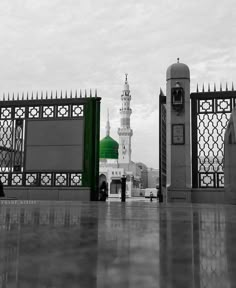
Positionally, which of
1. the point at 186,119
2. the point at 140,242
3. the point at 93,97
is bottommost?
the point at 140,242

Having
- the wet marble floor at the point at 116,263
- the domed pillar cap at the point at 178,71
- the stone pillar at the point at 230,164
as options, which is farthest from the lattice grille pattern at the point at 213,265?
the domed pillar cap at the point at 178,71

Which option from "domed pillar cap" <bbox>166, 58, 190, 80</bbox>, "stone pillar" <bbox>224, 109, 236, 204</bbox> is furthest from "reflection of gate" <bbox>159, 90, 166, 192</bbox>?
"stone pillar" <bbox>224, 109, 236, 204</bbox>

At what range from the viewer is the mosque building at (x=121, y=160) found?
42156mm

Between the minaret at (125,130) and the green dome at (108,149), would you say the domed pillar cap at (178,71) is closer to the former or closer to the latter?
the green dome at (108,149)

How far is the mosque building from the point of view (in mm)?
42156

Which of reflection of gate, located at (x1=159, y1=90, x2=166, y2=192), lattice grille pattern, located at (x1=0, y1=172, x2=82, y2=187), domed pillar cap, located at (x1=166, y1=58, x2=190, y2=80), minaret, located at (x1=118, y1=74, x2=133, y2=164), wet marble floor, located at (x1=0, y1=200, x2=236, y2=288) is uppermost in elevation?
minaret, located at (x1=118, y1=74, x2=133, y2=164)

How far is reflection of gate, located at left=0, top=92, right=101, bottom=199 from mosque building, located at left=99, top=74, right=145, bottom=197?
26.4m

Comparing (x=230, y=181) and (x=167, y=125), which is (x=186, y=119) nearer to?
(x=167, y=125)

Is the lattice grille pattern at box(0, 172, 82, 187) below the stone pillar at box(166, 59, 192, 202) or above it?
below

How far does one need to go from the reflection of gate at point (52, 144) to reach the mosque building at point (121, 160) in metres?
26.4

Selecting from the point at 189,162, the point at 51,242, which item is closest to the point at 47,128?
the point at 189,162

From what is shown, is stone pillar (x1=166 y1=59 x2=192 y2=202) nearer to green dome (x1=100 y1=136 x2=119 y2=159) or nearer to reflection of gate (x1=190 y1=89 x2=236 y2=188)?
reflection of gate (x1=190 y1=89 x2=236 y2=188)

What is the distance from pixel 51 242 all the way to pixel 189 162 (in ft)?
31.1

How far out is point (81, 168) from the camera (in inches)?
437
